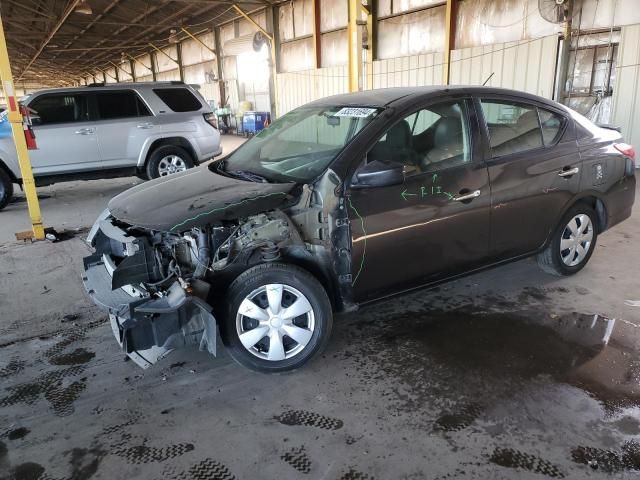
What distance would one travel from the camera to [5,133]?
7434 mm

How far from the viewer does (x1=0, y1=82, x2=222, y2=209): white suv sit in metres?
7.51

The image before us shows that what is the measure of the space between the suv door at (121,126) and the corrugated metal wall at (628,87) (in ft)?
27.2

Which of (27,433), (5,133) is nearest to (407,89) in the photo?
(27,433)

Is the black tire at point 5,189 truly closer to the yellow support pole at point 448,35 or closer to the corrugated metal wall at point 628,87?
the yellow support pole at point 448,35

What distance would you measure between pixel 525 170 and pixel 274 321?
2.09 metres

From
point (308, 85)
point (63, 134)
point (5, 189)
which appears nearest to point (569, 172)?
A: point (63, 134)

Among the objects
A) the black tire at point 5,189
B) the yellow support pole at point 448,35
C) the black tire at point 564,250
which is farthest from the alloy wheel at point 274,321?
the yellow support pole at point 448,35

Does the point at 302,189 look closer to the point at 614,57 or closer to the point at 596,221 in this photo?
the point at 596,221

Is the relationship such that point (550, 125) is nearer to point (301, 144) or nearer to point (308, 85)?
point (301, 144)

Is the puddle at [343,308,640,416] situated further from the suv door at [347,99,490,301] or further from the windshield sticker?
the windshield sticker

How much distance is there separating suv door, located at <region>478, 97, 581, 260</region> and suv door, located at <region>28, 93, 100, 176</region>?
6494 millimetres

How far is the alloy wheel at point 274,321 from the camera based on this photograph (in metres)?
2.79

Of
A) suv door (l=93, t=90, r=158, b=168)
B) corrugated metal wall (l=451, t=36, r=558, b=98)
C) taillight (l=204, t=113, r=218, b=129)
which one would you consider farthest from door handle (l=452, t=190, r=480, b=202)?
corrugated metal wall (l=451, t=36, r=558, b=98)

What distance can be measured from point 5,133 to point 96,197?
1670mm
